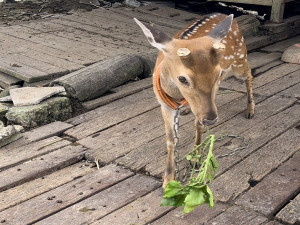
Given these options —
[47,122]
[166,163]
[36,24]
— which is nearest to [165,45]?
[166,163]

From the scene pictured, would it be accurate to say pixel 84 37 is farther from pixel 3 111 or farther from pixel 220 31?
pixel 220 31

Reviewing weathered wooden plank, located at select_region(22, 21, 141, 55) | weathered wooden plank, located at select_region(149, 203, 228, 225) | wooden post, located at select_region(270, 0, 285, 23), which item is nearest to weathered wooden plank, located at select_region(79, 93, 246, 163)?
weathered wooden plank, located at select_region(149, 203, 228, 225)

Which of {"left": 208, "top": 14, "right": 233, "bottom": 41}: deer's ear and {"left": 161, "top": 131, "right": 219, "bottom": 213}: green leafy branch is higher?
{"left": 208, "top": 14, "right": 233, "bottom": 41}: deer's ear

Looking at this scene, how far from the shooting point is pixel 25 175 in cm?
423

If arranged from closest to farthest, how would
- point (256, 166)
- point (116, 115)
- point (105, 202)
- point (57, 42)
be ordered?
point (105, 202) < point (256, 166) < point (116, 115) < point (57, 42)

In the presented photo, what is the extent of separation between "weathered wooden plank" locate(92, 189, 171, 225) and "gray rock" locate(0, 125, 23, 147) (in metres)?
1.66

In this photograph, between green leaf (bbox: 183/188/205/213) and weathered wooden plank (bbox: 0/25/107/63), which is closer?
green leaf (bbox: 183/188/205/213)

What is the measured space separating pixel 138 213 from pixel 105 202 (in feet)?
1.03

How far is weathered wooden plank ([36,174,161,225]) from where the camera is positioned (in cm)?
360

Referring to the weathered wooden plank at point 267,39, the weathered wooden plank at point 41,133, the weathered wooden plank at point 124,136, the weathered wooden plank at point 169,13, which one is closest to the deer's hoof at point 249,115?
the weathered wooden plank at point 124,136

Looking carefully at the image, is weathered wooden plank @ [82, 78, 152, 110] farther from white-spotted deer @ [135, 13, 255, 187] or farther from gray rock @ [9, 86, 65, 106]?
white-spotted deer @ [135, 13, 255, 187]

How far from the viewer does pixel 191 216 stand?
11.8 feet

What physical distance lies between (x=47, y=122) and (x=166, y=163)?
184cm

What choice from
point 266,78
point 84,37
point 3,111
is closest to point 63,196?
point 3,111
